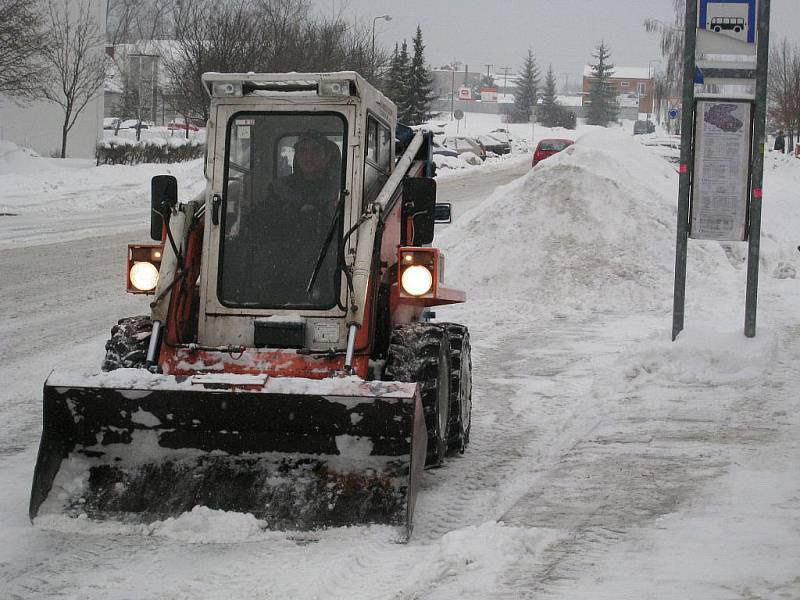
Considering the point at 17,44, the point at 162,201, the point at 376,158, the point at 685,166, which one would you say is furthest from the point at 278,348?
the point at 17,44

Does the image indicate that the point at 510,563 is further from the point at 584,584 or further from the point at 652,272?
the point at 652,272

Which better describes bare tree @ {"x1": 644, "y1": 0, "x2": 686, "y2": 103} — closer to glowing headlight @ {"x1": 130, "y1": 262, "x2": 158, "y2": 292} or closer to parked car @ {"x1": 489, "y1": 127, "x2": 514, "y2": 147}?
parked car @ {"x1": 489, "y1": 127, "x2": 514, "y2": 147}

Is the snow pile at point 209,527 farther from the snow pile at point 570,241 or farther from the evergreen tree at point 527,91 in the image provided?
the evergreen tree at point 527,91

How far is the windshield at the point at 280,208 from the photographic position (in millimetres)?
5836

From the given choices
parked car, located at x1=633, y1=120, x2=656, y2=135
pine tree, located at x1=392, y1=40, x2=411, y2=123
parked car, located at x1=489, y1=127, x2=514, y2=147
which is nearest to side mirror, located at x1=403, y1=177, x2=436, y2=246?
pine tree, located at x1=392, y1=40, x2=411, y2=123

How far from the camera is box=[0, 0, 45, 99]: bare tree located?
29.2 meters

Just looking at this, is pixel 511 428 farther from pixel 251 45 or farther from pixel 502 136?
pixel 502 136

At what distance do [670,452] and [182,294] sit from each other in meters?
3.07

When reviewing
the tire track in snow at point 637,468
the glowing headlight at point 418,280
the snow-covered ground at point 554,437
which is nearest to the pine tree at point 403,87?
the snow-covered ground at point 554,437

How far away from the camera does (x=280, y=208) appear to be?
19.4 ft

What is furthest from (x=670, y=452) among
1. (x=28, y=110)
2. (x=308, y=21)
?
(x=28, y=110)

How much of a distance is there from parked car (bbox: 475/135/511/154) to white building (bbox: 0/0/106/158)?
2066cm

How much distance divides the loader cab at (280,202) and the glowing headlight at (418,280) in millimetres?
380


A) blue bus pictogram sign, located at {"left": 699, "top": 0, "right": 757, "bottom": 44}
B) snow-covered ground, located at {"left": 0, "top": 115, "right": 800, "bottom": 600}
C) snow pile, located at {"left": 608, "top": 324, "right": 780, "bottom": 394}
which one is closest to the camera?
snow-covered ground, located at {"left": 0, "top": 115, "right": 800, "bottom": 600}
